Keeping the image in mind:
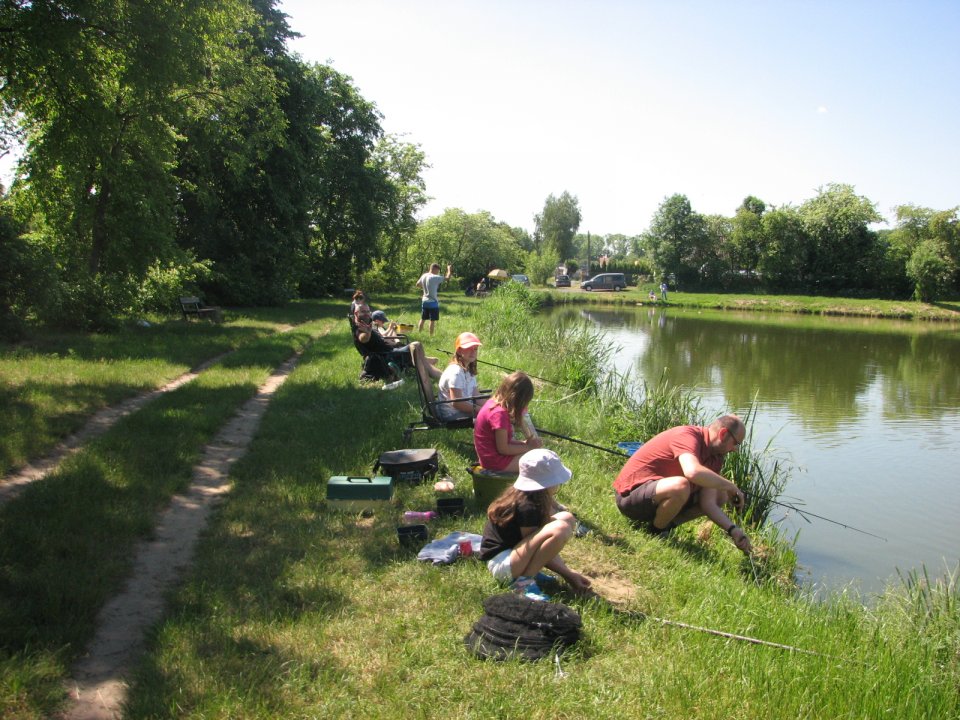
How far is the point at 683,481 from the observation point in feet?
17.1

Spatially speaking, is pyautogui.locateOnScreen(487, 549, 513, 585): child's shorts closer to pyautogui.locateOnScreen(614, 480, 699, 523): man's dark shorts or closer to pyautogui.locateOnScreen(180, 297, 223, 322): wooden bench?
pyautogui.locateOnScreen(614, 480, 699, 523): man's dark shorts

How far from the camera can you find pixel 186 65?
10.5m

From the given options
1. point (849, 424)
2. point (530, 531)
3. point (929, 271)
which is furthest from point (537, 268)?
point (530, 531)

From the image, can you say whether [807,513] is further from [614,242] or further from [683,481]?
[614,242]

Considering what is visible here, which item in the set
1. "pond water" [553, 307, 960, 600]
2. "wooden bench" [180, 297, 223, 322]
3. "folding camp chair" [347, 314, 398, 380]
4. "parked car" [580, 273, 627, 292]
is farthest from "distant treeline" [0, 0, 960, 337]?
"parked car" [580, 273, 627, 292]

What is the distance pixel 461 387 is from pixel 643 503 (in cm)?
244

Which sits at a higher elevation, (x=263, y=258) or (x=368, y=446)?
(x=263, y=258)

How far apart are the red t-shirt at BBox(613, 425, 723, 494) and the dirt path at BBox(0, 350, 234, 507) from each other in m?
4.62

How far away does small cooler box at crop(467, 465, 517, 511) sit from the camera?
5.25 metres

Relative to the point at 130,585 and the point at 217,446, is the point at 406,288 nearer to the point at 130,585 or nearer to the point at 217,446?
the point at 217,446

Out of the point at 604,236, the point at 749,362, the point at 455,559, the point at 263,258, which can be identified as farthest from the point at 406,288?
the point at 604,236

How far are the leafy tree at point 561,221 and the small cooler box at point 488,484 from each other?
8496 centimetres

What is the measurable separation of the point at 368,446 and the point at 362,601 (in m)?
3.02

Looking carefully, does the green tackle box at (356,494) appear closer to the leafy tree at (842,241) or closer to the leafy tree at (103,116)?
the leafy tree at (103,116)
